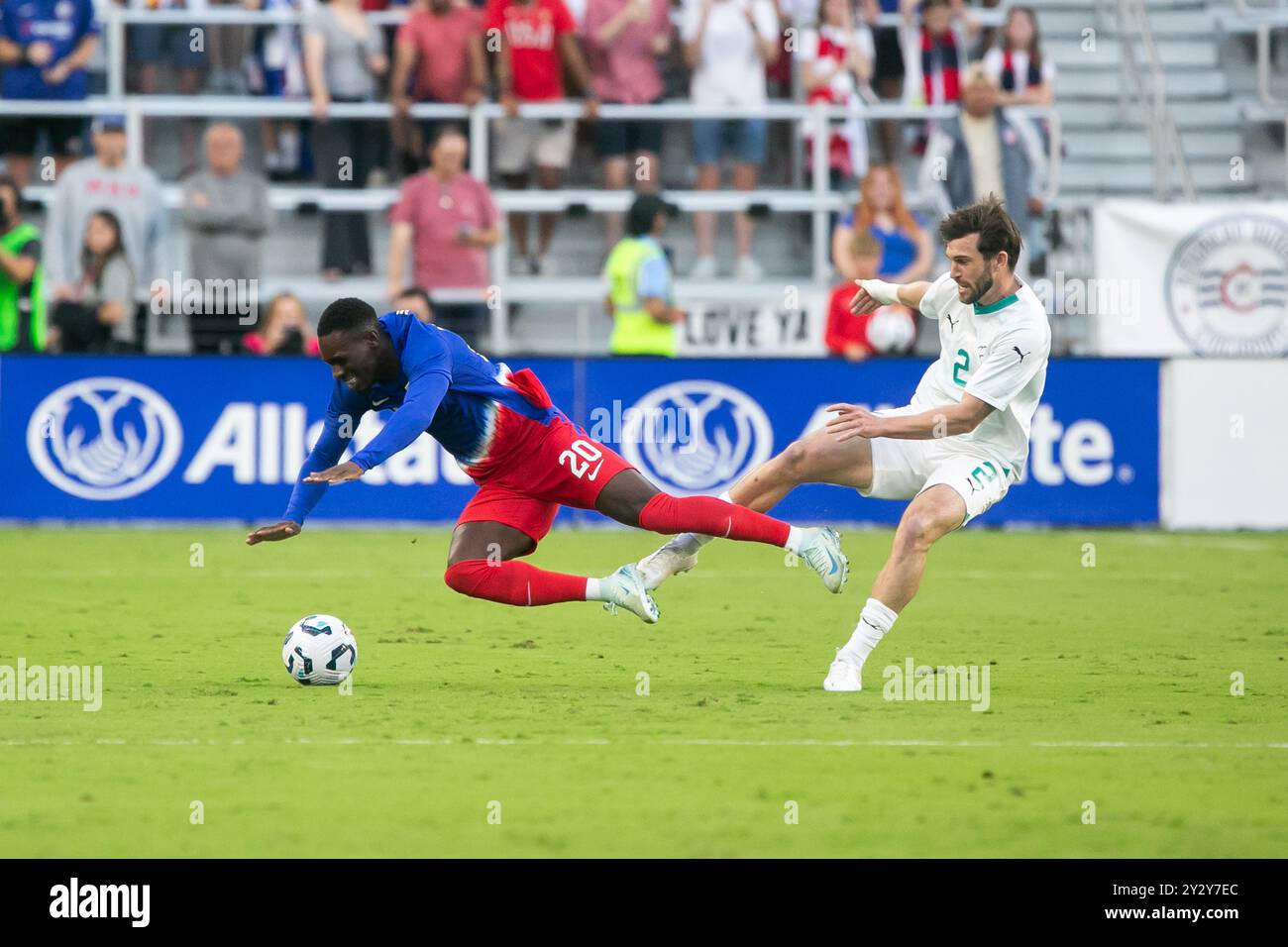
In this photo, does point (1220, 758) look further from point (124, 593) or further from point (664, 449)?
point (664, 449)

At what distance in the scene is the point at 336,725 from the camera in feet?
25.7

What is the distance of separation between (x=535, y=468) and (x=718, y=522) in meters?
0.87

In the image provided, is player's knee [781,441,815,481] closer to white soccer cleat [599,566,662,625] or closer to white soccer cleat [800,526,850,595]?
white soccer cleat [800,526,850,595]

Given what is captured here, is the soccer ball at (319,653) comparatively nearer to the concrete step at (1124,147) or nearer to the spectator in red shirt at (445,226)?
the spectator in red shirt at (445,226)

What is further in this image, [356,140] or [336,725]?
[356,140]

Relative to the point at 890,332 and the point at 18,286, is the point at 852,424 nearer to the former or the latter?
the point at 890,332

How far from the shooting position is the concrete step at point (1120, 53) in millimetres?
22734

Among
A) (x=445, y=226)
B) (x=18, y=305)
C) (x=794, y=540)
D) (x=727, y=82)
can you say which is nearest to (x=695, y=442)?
(x=445, y=226)

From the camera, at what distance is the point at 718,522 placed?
8.93 meters

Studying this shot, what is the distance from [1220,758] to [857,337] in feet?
33.1

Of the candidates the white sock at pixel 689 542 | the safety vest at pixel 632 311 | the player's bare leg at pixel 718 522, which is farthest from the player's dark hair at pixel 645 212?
the player's bare leg at pixel 718 522

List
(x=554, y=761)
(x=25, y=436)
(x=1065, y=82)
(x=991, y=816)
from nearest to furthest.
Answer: (x=991, y=816) < (x=554, y=761) < (x=25, y=436) < (x=1065, y=82)

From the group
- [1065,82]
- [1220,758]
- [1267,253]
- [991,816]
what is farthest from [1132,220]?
[991,816]

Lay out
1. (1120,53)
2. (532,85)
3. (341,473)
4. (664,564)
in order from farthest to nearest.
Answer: (1120,53) < (532,85) < (664,564) < (341,473)
